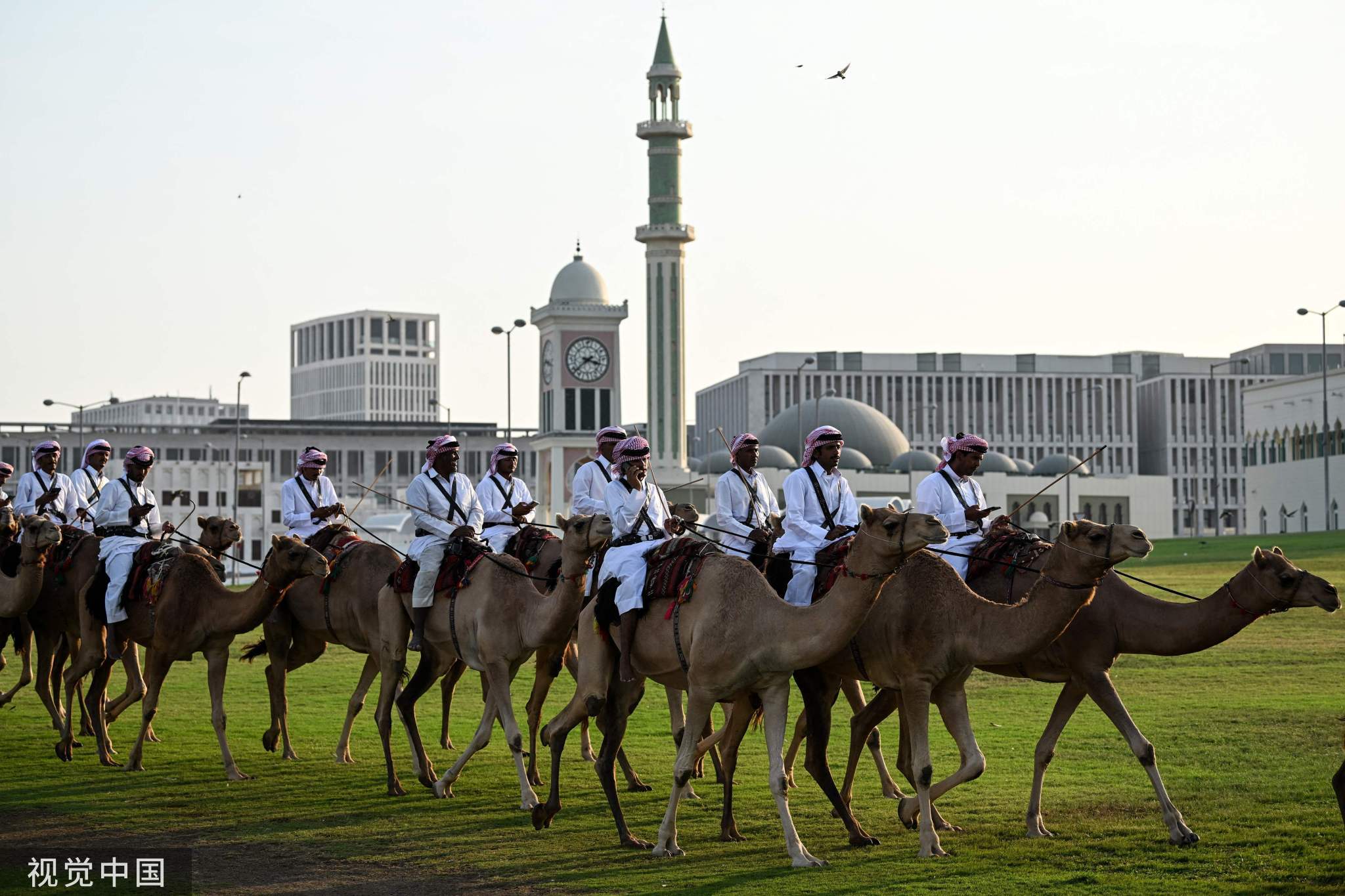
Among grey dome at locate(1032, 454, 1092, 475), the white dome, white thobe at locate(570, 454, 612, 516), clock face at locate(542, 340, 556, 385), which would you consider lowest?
white thobe at locate(570, 454, 612, 516)

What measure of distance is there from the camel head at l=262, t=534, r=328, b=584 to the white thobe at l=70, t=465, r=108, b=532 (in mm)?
5547

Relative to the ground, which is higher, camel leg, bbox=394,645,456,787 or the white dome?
the white dome

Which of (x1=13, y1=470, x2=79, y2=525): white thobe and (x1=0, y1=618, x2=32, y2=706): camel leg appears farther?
(x1=13, y1=470, x2=79, y2=525): white thobe

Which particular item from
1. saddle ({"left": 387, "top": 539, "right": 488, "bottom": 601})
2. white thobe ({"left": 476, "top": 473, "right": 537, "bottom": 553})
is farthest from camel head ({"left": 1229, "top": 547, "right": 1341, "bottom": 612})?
white thobe ({"left": 476, "top": 473, "right": 537, "bottom": 553})

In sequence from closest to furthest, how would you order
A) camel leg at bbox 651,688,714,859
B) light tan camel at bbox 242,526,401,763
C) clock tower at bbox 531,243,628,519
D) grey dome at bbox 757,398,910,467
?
camel leg at bbox 651,688,714,859, light tan camel at bbox 242,526,401,763, clock tower at bbox 531,243,628,519, grey dome at bbox 757,398,910,467

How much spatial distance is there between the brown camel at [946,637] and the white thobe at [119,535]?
858 centimetres

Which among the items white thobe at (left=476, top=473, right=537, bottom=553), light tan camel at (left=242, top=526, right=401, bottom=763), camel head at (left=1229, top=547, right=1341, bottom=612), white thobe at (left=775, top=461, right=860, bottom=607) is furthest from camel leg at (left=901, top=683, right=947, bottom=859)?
light tan camel at (left=242, top=526, right=401, bottom=763)

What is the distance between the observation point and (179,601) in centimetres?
1839

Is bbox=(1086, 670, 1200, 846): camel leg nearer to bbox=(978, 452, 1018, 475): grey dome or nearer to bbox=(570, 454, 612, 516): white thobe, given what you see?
bbox=(570, 454, 612, 516): white thobe

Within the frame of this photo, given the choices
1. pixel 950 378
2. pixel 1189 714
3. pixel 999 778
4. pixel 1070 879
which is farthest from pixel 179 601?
pixel 950 378

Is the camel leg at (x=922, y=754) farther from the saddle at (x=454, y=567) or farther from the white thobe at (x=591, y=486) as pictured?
the white thobe at (x=591, y=486)

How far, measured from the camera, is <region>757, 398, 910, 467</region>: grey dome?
140750 millimetres

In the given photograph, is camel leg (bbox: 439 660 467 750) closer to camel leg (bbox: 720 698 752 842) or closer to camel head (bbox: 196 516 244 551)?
camel head (bbox: 196 516 244 551)

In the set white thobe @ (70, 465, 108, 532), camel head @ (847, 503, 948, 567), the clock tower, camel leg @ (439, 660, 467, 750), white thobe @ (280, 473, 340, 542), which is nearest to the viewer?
camel head @ (847, 503, 948, 567)
